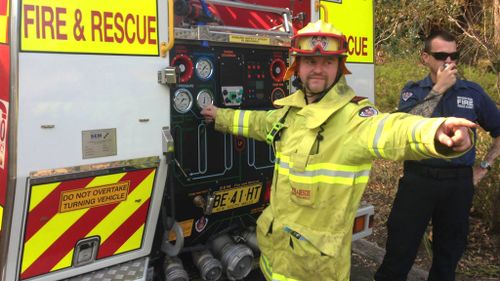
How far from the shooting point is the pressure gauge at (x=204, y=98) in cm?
260

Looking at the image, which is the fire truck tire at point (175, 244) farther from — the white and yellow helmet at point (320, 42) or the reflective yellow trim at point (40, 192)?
the white and yellow helmet at point (320, 42)

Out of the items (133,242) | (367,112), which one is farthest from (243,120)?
(133,242)

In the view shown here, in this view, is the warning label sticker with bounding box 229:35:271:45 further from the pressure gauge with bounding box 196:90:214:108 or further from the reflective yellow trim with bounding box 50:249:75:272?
the reflective yellow trim with bounding box 50:249:75:272

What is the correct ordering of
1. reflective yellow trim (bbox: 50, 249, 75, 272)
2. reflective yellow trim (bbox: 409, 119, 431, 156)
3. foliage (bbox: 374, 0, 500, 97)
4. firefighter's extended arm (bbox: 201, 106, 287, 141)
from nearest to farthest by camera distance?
reflective yellow trim (bbox: 409, 119, 431, 156)
reflective yellow trim (bbox: 50, 249, 75, 272)
firefighter's extended arm (bbox: 201, 106, 287, 141)
foliage (bbox: 374, 0, 500, 97)

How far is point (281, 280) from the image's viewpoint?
2.31 metres

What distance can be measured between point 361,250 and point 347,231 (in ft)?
7.61

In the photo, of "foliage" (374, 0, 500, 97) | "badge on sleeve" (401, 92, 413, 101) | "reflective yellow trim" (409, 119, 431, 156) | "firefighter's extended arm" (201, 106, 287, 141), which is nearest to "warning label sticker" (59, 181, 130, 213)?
"firefighter's extended arm" (201, 106, 287, 141)

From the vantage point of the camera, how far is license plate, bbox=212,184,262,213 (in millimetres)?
2766

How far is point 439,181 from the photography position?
3.03 meters

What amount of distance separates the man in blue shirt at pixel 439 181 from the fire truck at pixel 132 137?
2.96 ft

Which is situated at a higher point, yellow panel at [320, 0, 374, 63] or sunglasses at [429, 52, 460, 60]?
yellow panel at [320, 0, 374, 63]

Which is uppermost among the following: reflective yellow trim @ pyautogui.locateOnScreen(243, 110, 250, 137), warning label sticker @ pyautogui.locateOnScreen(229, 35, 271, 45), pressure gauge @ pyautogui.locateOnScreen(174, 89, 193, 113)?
warning label sticker @ pyautogui.locateOnScreen(229, 35, 271, 45)

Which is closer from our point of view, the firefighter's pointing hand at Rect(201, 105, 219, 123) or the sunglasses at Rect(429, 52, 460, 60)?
the firefighter's pointing hand at Rect(201, 105, 219, 123)

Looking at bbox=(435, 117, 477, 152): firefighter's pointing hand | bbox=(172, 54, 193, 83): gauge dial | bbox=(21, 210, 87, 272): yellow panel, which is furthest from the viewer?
bbox=(172, 54, 193, 83): gauge dial
